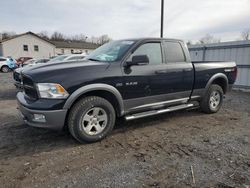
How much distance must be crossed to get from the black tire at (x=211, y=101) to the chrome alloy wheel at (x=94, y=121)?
300 centimetres

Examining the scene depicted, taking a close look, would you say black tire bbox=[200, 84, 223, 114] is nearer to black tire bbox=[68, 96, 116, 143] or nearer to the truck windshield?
the truck windshield

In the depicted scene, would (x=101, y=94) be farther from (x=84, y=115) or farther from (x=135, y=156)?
(x=135, y=156)

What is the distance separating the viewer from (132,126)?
4.93 meters

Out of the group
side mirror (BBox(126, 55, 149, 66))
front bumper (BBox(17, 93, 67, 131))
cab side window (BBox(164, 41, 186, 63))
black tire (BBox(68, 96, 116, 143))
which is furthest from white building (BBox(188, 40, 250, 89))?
front bumper (BBox(17, 93, 67, 131))

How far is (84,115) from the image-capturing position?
Result: 3.79 meters

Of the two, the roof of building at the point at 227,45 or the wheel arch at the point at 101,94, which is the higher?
the roof of building at the point at 227,45

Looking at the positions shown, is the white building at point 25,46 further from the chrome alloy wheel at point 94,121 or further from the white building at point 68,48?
the chrome alloy wheel at point 94,121

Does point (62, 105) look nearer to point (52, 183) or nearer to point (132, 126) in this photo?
point (52, 183)

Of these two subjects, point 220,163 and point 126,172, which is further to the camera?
point 220,163

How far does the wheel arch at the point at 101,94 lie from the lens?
359cm

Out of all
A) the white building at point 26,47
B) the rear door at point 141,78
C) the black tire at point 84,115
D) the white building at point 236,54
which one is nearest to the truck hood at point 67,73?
the black tire at point 84,115

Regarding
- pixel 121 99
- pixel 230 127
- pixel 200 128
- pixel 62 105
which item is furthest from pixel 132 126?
pixel 230 127

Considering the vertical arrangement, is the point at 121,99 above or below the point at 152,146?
above

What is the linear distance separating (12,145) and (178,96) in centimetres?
355
